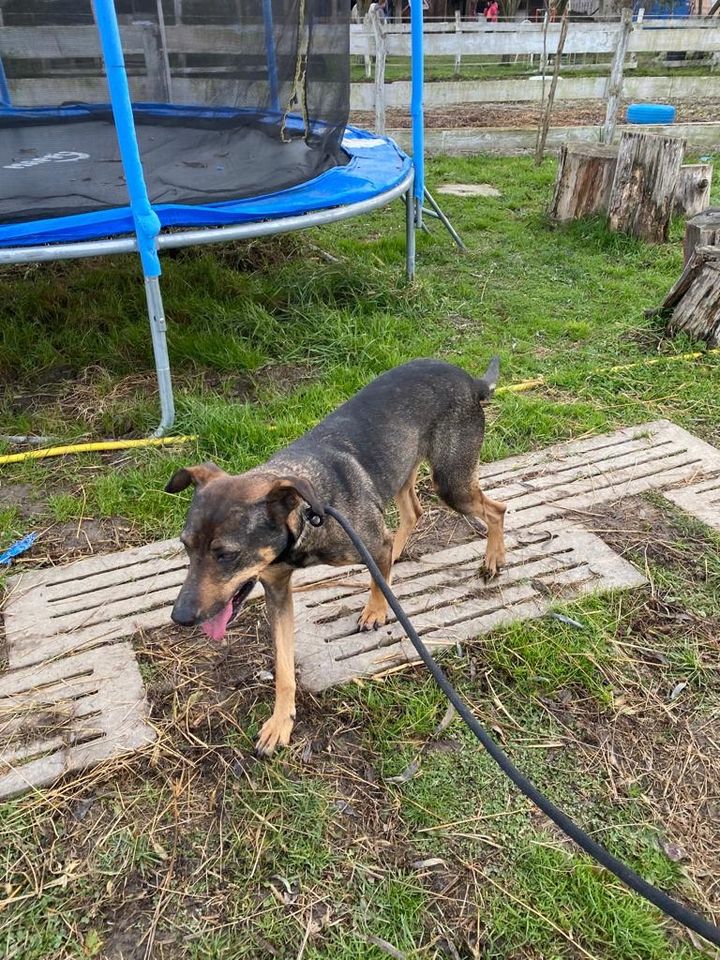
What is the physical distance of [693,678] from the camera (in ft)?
8.93

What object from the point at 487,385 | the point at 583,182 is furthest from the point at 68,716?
the point at 583,182

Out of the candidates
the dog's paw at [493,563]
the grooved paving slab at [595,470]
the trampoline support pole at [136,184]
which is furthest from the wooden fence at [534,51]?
the dog's paw at [493,563]

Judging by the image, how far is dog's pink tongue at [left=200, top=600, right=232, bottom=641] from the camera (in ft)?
6.75

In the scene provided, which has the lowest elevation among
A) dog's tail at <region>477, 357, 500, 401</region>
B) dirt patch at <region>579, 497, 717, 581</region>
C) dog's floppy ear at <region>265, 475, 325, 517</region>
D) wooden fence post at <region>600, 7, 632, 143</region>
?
dirt patch at <region>579, 497, 717, 581</region>

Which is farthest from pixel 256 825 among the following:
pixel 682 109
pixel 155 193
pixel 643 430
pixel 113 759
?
pixel 682 109

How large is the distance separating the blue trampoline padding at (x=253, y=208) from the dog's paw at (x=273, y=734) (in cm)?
301

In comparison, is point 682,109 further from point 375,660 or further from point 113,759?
point 113,759

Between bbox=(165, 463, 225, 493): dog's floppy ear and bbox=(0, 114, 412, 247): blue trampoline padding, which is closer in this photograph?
bbox=(165, 463, 225, 493): dog's floppy ear

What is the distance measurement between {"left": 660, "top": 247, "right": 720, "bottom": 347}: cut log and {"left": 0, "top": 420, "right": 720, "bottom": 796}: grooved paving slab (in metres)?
1.62

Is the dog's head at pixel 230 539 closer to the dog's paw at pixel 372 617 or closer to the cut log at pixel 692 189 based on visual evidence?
the dog's paw at pixel 372 617

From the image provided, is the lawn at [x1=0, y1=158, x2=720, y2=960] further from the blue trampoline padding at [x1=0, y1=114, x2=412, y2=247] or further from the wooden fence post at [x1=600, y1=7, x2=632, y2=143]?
the wooden fence post at [x1=600, y1=7, x2=632, y2=143]

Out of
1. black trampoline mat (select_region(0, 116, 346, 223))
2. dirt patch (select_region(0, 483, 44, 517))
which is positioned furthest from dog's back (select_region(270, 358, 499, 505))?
black trampoline mat (select_region(0, 116, 346, 223))

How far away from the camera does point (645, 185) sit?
271 inches

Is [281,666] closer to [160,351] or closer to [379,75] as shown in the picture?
[160,351]
